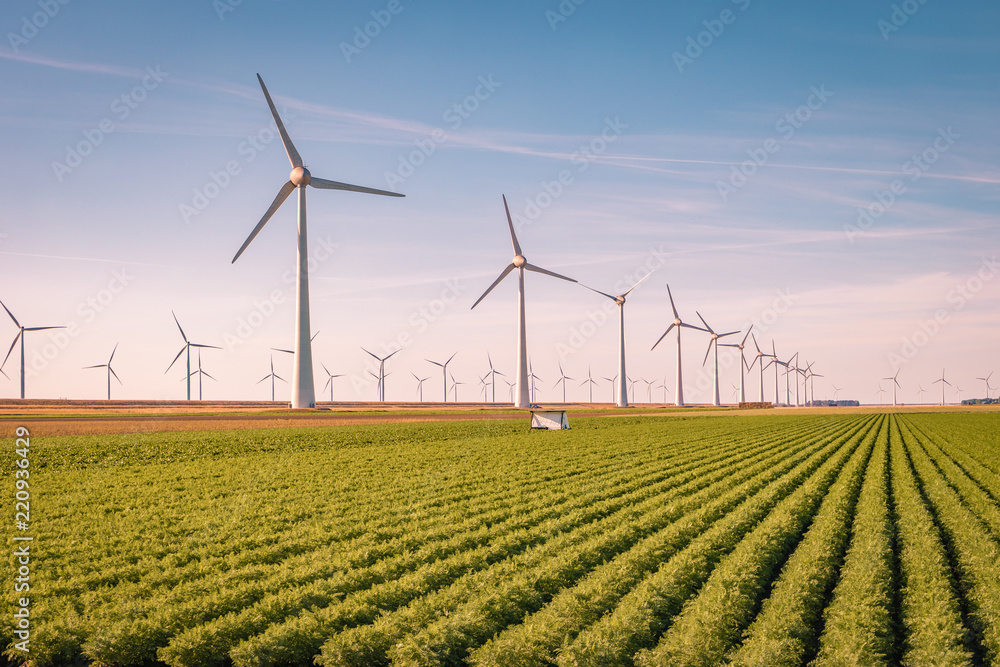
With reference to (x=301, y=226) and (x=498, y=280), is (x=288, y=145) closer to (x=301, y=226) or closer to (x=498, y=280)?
(x=301, y=226)

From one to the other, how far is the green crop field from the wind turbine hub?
56.9 meters

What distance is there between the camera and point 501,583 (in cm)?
1101

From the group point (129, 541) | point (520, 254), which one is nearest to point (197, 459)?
point (129, 541)

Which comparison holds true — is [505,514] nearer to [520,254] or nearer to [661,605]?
[661,605]

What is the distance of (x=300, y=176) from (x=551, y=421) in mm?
41914

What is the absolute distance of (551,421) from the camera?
186 feet

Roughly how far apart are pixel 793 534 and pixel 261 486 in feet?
54.6

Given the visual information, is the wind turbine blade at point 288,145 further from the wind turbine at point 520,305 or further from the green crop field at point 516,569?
the green crop field at point 516,569

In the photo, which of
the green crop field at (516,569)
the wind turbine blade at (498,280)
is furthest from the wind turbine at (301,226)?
the green crop field at (516,569)

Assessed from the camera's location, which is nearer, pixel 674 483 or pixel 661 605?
pixel 661 605

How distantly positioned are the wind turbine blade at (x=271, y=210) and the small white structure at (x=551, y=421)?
118 feet

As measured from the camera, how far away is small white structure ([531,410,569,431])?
55.9 m

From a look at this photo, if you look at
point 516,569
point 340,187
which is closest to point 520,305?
point 340,187

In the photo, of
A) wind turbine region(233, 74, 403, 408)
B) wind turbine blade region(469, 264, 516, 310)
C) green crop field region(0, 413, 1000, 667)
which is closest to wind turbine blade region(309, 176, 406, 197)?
wind turbine region(233, 74, 403, 408)
